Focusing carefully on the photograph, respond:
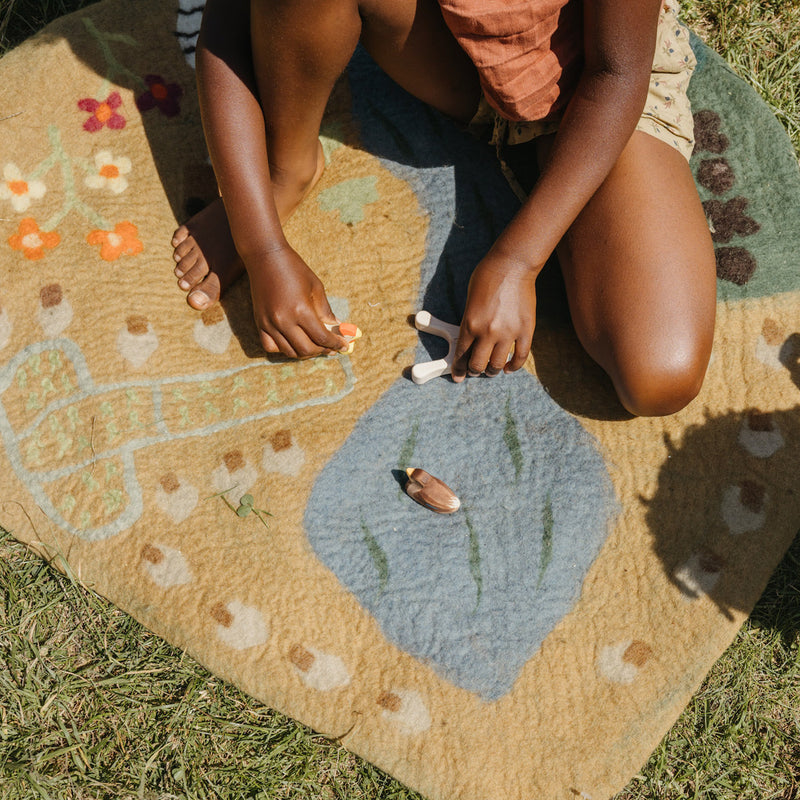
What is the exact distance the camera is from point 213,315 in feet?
3.66

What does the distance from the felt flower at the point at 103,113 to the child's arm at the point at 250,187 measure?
264 mm

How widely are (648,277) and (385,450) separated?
1.36 ft

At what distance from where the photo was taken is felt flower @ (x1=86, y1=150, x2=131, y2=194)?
117cm

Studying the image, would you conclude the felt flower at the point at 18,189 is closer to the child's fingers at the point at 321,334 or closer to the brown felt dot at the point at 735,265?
the child's fingers at the point at 321,334

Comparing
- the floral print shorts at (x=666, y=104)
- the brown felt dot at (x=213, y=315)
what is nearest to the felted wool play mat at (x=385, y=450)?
the brown felt dot at (x=213, y=315)

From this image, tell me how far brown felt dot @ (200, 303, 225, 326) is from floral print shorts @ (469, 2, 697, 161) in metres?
0.47

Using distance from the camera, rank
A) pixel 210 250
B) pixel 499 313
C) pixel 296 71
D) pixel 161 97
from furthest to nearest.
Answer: pixel 161 97, pixel 210 250, pixel 499 313, pixel 296 71

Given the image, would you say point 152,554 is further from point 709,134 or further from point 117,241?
point 709,134

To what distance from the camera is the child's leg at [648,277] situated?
38.3 inches

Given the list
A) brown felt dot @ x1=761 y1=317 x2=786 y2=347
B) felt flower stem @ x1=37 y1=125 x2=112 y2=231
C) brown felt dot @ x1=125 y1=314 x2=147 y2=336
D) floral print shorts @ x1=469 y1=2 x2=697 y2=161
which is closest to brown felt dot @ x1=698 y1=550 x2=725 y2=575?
brown felt dot @ x1=761 y1=317 x2=786 y2=347

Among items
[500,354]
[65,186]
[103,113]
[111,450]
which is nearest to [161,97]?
[103,113]

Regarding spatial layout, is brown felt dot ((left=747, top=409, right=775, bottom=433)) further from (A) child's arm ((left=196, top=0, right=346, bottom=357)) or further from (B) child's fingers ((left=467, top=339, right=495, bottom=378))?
(A) child's arm ((left=196, top=0, right=346, bottom=357))

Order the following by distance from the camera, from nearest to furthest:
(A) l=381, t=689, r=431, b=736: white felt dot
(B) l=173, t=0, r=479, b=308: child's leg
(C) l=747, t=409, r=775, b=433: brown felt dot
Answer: (B) l=173, t=0, r=479, b=308: child's leg → (A) l=381, t=689, r=431, b=736: white felt dot → (C) l=747, t=409, r=775, b=433: brown felt dot

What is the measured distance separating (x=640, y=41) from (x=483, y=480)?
58cm
